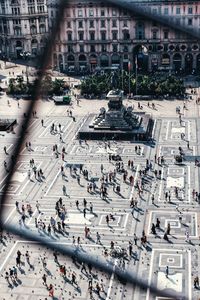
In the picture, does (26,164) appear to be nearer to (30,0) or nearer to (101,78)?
(101,78)

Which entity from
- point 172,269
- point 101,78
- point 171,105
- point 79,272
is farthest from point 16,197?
point 101,78

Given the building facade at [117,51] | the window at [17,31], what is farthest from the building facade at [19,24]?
the building facade at [117,51]

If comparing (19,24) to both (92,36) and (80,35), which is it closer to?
(80,35)

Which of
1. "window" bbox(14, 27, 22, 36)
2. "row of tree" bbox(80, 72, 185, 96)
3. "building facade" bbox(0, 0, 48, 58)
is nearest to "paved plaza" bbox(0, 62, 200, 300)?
"row of tree" bbox(80, 72, 185, 96)

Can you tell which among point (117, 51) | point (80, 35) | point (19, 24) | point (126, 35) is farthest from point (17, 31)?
point (126, 35)

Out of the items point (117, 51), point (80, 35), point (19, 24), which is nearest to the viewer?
point (80, 35)

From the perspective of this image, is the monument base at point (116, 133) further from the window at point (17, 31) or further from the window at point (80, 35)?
the window at point (17, 31)

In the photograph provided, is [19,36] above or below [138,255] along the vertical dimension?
above
